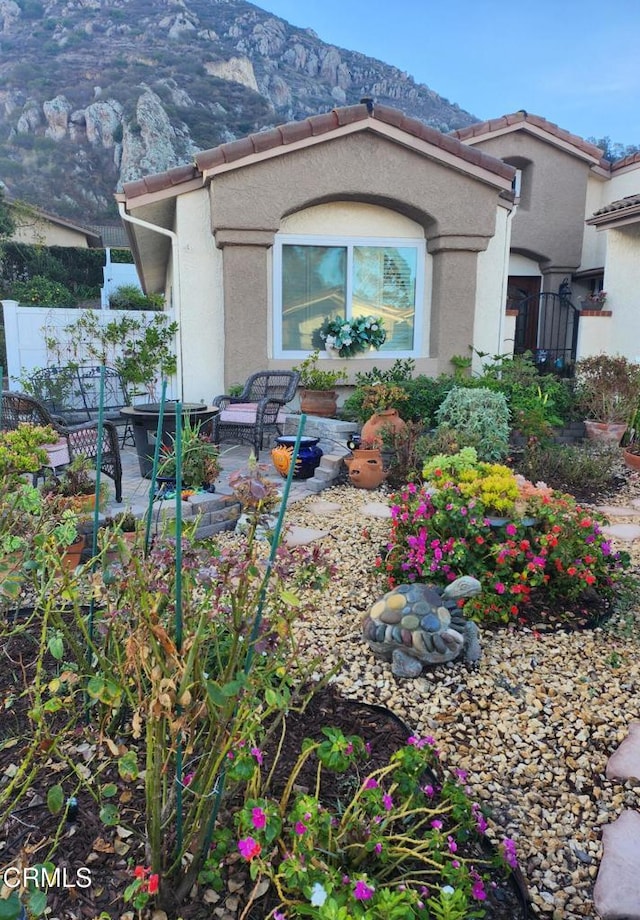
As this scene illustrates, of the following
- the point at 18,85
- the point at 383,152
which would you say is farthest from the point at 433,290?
the point at 18,85

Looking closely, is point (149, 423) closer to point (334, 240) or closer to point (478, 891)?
point (478, 891)

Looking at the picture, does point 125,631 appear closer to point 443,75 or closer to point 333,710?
point 333,710

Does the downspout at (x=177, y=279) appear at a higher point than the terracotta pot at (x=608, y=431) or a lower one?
higher

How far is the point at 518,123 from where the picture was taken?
44.9 feet

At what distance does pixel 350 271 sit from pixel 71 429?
522 centimetres

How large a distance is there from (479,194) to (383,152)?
147 cm

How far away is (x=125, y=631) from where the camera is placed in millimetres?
1955

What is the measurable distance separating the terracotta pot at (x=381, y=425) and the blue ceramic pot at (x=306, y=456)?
23.8 inches

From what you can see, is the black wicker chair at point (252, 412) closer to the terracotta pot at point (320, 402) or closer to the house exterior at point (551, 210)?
the terracotta pot at point (320, 402)

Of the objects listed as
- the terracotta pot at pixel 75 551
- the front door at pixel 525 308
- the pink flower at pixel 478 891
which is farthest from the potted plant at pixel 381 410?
the front door at pixel 525 308

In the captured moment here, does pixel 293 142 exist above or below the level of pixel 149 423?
above

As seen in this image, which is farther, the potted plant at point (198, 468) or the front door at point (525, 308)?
the front door at point (525, 308)

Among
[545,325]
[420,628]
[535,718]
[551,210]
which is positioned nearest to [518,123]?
[551,210]

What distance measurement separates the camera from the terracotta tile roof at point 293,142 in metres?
7.51
